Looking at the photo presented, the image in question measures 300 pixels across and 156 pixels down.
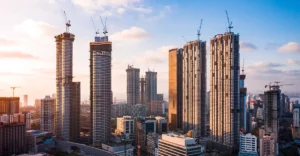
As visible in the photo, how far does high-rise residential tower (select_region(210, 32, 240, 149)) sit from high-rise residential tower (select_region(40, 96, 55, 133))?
2816 centimetres

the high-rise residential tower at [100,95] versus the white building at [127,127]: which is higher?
the high-rise residential tower at [100,95]

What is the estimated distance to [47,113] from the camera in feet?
165

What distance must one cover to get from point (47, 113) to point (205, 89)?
2918 centimetres

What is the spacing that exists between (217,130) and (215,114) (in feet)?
8.31

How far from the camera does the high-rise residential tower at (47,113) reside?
49.7m

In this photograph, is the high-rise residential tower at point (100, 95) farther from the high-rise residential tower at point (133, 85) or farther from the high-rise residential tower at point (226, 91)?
the high-rise residential tower at point (133, 85)

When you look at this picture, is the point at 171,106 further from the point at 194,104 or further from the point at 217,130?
the point at 217,130

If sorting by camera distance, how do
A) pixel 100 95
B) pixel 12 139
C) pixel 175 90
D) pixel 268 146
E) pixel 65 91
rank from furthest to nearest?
pixel 175 90
pixel 65 91
pixel 100 95
pixel 12 139
pixel 268 146

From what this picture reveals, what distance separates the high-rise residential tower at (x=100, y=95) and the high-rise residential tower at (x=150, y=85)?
46.2m

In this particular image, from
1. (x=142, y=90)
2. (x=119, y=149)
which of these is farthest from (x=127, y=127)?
(x=142, y=90)

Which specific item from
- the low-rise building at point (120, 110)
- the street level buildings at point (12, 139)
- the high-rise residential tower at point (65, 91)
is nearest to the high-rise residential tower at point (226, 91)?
the high-rise residential tower at point (65, 91)

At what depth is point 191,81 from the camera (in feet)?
176

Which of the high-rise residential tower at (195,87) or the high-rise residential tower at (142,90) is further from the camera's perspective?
the high-rise residential tower at (142,90)

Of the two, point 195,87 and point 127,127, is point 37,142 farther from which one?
point 195,87
